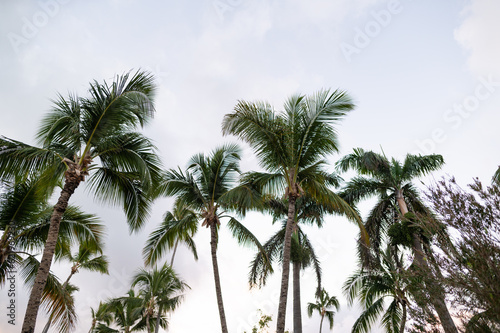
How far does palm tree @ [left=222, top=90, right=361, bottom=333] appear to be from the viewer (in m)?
10.6

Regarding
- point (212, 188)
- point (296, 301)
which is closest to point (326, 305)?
point (296, 301)

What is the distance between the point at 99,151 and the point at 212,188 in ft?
18.1

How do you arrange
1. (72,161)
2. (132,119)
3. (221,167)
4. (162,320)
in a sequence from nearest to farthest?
(72,161)
(132,119)
(221,167)
(162,320)

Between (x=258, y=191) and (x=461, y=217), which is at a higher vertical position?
(x=258, y=191)

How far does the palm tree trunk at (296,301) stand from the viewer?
1826 cm

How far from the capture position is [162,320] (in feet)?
81.6

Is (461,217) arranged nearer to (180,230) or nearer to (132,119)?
(132,119)

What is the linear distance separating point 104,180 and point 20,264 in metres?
4.62

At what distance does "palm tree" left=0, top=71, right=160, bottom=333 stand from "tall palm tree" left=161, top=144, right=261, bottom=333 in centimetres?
362

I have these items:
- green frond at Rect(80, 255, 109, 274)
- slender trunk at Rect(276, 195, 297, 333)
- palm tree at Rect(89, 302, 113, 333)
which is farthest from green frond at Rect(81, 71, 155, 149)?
palm tree at Rect(89, 302, 113, 333)

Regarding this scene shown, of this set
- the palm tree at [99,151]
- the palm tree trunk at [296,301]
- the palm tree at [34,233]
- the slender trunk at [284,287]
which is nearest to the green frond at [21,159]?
the palm tree at [99,151]

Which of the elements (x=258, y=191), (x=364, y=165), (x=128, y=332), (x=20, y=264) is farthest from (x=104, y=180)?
(x=128, y=332)

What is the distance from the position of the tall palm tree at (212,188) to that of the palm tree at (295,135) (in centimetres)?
314

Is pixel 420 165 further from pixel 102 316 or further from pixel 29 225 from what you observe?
pixel 102 316
